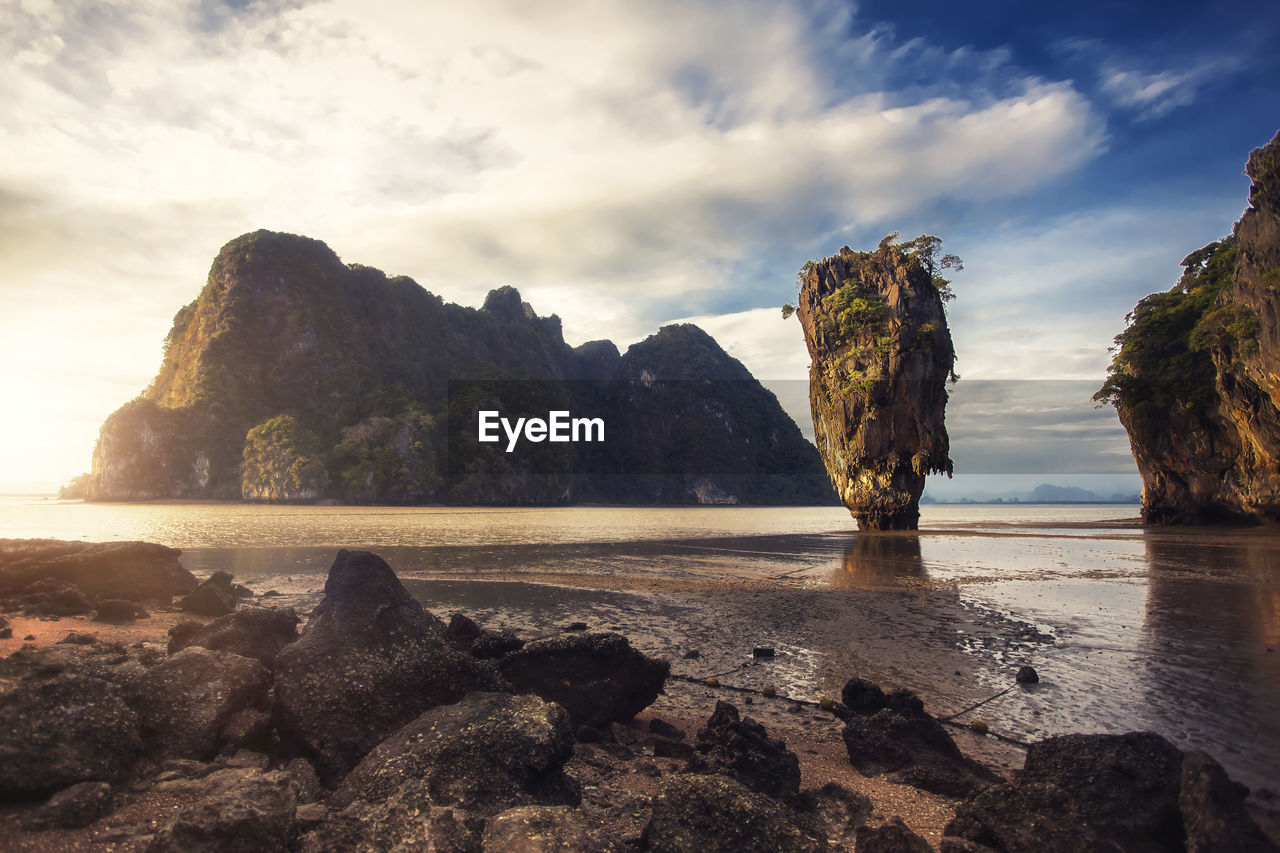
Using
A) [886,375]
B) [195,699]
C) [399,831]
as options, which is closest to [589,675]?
[399,831]

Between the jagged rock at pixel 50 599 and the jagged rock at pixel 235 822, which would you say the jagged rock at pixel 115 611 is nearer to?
the jagged rock at pixel 50 599

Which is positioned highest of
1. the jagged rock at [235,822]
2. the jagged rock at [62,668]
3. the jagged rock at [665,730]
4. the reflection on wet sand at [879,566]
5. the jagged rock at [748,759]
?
the jagged rock at [62,668]

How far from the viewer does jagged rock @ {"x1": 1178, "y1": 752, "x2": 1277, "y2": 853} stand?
3225 mm

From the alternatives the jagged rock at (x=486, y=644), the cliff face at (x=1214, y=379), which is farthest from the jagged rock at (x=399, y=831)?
the cliff face at (x=1214, y=379)

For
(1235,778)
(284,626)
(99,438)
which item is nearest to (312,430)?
(99,438)

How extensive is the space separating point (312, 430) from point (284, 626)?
11449cm

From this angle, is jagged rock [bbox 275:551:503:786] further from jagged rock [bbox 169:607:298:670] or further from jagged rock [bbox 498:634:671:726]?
jagged rock [bbox 169:607:298:670]

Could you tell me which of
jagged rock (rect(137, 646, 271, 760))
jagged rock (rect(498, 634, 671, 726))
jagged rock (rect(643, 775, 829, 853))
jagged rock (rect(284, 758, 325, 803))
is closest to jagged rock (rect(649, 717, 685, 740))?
jagged rock (rect(498, 634, 671, 726))

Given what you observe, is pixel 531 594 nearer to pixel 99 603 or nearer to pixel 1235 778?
pixel 99 603

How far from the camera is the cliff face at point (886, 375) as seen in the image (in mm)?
37344

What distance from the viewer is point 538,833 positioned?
3195mm

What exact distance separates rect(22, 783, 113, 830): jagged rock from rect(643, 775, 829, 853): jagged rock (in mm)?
3379

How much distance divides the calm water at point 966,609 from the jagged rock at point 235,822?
572 cm

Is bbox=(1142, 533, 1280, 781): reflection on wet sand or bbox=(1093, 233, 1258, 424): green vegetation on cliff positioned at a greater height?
bbox=(1093, 233, 1258, 424): green vegetation on cliff
